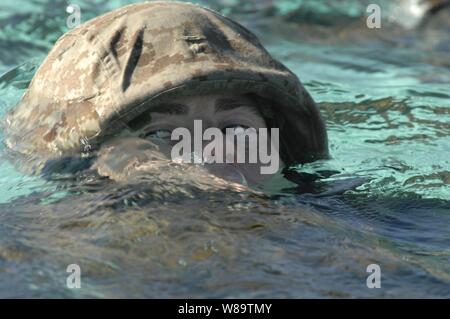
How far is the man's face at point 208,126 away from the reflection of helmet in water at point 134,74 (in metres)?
0.08

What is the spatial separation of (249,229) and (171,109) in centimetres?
107

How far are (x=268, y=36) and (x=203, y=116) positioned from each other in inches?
143

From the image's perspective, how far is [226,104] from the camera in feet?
14.2

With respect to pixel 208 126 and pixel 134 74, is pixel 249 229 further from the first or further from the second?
pixel 134 74

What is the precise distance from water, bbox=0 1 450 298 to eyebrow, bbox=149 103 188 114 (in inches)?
17.1

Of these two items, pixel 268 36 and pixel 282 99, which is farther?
pixel 268 36

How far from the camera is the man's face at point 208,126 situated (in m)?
4.13

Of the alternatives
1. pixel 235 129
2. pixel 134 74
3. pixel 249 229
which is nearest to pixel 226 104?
pixel 235 129

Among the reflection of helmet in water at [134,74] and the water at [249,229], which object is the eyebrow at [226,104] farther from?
the water at [249,229]

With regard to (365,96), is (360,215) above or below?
below
